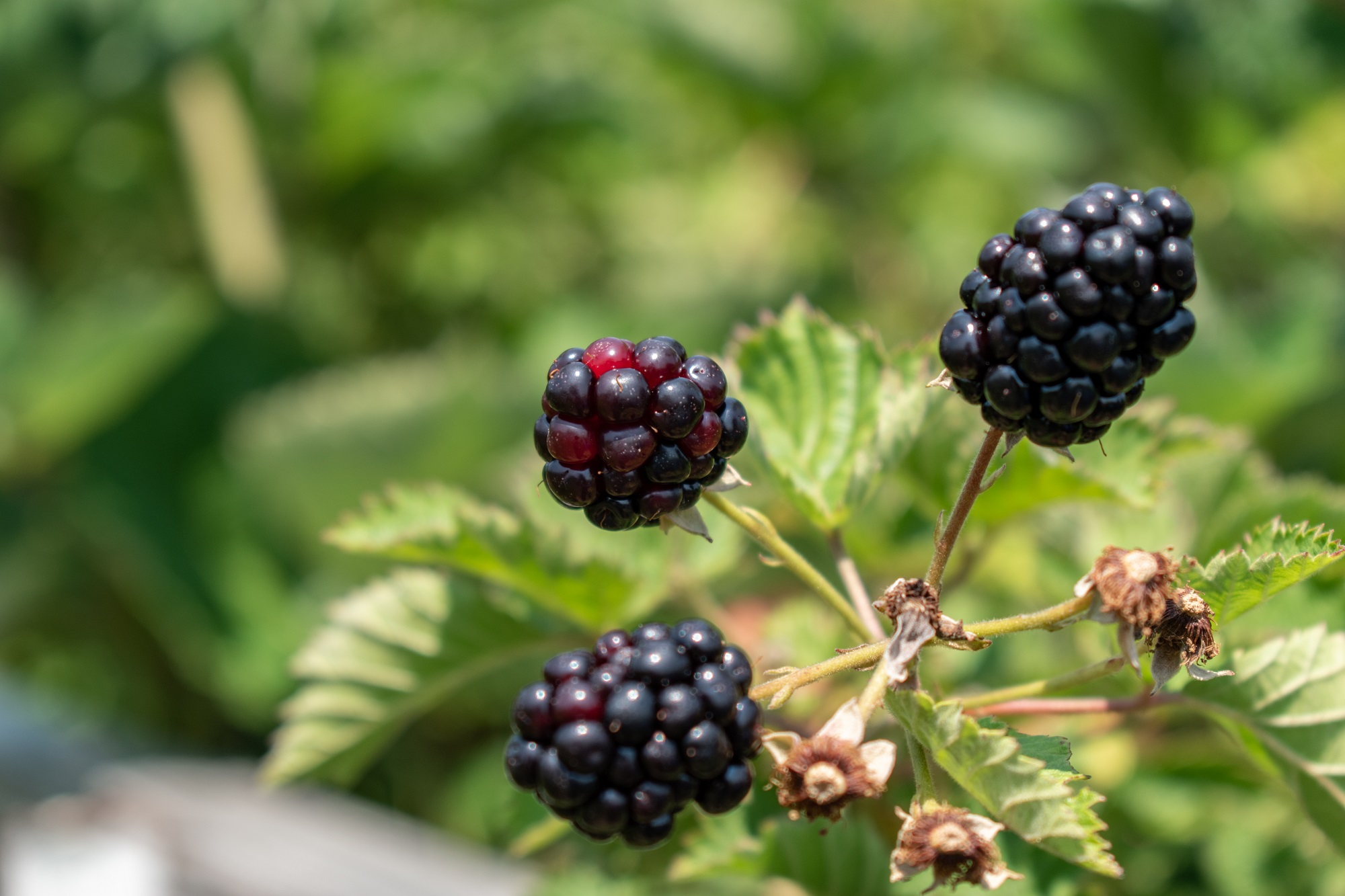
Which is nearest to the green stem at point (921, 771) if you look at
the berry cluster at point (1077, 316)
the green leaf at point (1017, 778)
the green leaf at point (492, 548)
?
the green leaf at point (1017, 778)

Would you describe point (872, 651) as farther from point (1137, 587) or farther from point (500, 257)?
point (500, 257)

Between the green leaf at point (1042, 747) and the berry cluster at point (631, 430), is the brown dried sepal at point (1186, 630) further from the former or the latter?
the berry cluster at point (631, 430)

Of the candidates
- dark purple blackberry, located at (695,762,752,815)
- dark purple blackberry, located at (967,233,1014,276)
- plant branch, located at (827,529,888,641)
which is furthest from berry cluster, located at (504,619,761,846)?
dark purple blackberry, located at (967,233,1014,276)

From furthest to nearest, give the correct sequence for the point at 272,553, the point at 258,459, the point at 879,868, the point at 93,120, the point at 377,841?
the point at 93,120 → the point at 272,553 → the point at 258,459 → the point at 377,841 → the point at 879,868

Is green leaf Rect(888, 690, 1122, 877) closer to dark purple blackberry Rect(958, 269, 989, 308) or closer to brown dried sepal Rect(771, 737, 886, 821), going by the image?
brown dried sepal Rect(771, 737, 886, 821)

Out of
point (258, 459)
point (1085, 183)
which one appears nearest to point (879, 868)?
point (258, 459)

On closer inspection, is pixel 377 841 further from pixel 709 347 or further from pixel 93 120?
pixel 93 120
